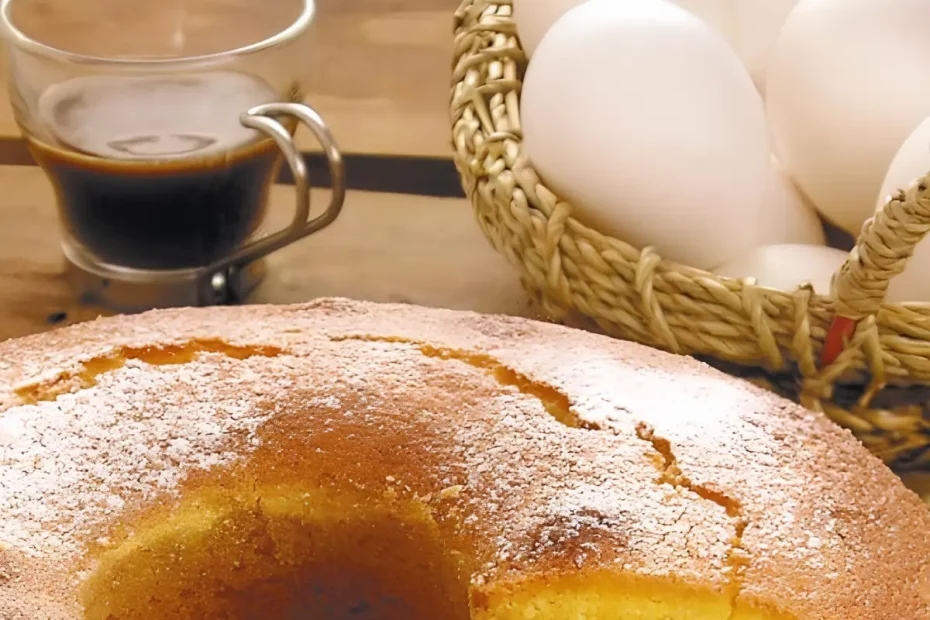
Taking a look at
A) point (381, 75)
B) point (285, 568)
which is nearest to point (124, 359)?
point (285, 568)

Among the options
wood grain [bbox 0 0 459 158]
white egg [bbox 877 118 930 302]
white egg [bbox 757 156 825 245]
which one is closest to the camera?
white egg [bbox 877 118 930 302]

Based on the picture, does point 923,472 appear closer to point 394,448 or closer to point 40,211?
point 394,448

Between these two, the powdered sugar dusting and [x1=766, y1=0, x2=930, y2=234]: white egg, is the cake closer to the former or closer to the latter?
the powdered sugar dusting

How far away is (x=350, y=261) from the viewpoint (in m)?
1.24

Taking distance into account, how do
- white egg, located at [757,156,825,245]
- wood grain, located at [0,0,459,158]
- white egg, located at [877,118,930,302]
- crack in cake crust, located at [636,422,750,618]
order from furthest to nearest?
wood grain, located at [0,0,459,158] < white egg, located at [757,156,825,245] < white egg, located at [877,118,930,302] < crack in cake crust, located at [636,422,750,618]

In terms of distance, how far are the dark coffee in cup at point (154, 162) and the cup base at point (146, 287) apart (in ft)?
0.04

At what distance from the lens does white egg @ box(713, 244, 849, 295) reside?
3.10 feet

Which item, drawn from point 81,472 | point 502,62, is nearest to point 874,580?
point 81,472

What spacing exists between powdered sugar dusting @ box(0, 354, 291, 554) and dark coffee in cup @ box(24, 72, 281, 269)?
33 cm

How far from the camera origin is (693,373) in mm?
828

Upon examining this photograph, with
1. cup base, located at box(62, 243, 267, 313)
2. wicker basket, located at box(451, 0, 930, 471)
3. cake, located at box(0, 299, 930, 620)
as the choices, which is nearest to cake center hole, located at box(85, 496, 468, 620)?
cake, located at box(0, 299, 930, 620)

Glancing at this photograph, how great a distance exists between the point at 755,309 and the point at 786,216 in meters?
0.20

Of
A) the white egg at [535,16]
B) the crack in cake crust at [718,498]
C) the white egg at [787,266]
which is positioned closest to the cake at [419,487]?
the crack in cake crust at [718,498]

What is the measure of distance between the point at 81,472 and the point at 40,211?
702 mm
